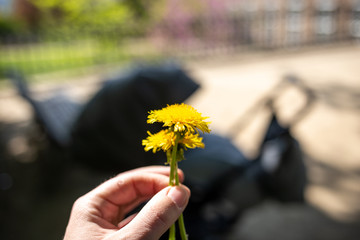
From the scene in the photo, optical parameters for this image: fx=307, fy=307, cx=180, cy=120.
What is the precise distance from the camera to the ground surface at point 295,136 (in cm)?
262

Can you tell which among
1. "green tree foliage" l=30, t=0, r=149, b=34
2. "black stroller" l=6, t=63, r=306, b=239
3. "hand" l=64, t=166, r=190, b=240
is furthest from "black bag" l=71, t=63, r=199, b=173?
"green tree foliage" l=30, t=0, r=149, b=34

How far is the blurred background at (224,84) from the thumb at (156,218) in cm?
19

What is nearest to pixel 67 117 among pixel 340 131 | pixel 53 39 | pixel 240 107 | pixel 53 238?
pixel 53 238

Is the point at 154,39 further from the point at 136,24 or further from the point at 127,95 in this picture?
the point at 127,95

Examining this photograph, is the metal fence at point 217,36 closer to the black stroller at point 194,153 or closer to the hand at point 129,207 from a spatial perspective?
the black stroller at point 194,153

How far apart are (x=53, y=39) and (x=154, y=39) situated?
3.14 metres

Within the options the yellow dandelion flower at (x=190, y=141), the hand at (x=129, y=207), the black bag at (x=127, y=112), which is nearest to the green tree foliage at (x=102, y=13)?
the black bag at (x=127, y=112)

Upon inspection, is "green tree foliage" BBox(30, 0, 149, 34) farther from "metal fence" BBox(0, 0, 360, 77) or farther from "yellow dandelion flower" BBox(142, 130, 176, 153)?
"yellow dandelion flower" BBox(142, 130, 176, 153)

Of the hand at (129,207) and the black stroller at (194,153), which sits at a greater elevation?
the hand at (129,207)

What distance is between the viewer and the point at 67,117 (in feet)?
10.3

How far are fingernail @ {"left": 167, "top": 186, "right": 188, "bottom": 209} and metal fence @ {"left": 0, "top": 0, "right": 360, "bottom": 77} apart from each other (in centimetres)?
919

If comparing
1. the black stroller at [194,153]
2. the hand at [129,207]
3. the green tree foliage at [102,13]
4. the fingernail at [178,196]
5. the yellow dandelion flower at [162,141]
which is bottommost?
the black stroller at [194,153]

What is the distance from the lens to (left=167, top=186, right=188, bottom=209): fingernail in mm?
588

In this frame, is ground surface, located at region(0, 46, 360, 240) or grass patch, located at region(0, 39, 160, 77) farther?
grass patch, located at region(0, 39, 160, 77)
